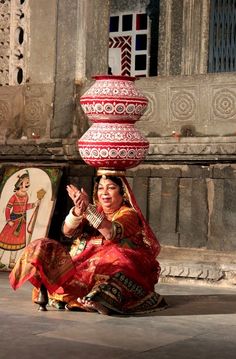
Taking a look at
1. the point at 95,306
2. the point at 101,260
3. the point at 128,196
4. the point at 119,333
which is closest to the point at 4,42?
the point at 128,196

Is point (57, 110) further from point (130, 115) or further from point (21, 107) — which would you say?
point (130, 115)

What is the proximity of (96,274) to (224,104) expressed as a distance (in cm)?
281

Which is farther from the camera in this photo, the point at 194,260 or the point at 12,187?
the point at 12,187

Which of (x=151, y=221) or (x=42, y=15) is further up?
(x=42, y=15)

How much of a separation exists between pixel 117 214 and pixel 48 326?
106 cm

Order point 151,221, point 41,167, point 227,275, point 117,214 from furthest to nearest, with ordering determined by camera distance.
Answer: point 41,167 < point 151,221 < point 227,275 < point 117,214

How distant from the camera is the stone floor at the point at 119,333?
4.00 meters

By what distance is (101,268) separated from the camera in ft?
18.0

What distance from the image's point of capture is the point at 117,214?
5.48 metres

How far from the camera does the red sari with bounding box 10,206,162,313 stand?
5223 mm

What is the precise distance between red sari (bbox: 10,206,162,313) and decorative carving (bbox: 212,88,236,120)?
2443 millimetres

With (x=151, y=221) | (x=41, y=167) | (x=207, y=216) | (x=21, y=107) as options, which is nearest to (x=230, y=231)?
(x=207, y=216)

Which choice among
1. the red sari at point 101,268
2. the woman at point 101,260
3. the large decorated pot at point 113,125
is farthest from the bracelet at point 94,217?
the large decorated pot at point 113,125

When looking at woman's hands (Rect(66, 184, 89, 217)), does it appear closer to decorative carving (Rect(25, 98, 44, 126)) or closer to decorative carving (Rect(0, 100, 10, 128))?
decorative carving (Rect(25, 98, 44, 126))
